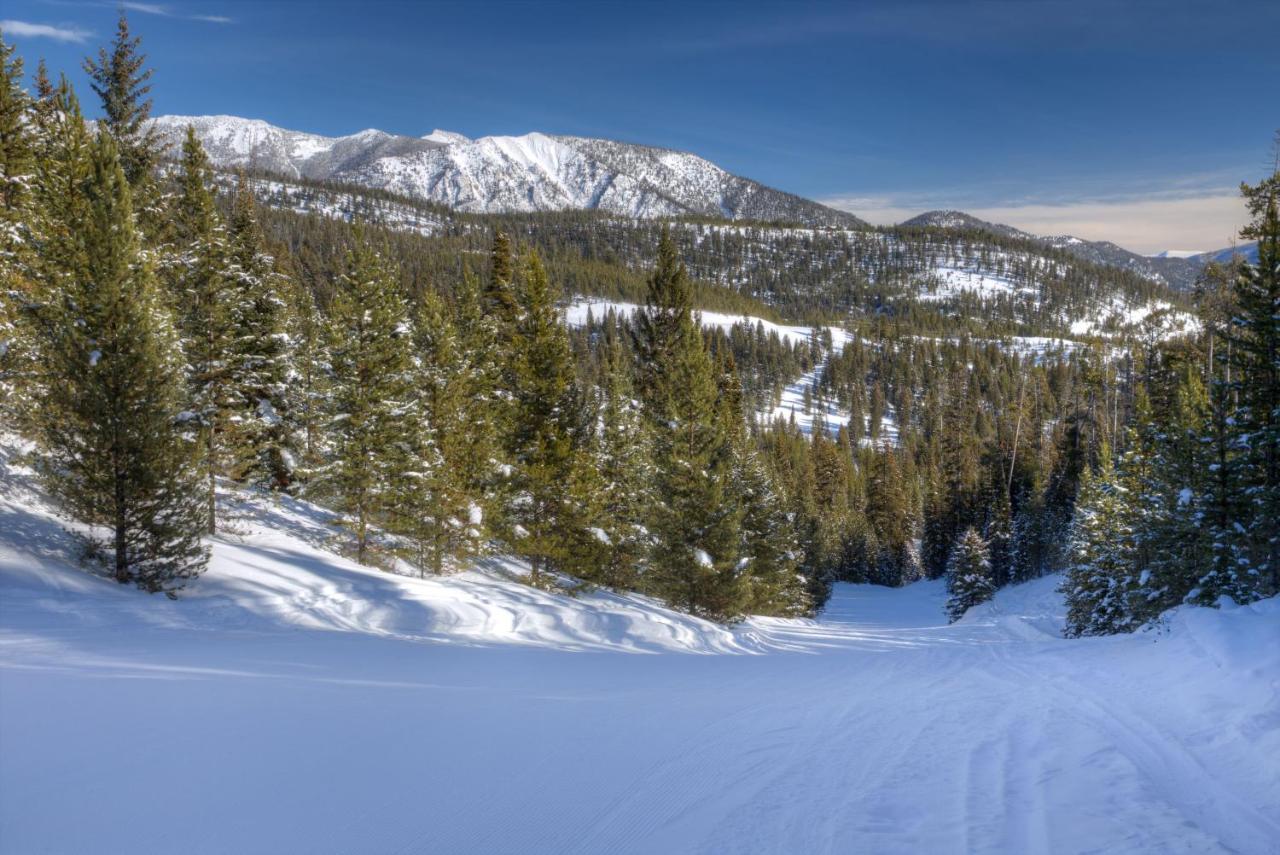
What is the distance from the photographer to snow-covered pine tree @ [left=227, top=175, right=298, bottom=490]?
65.3ft

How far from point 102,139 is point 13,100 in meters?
7.22

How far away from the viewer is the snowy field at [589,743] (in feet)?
14.0

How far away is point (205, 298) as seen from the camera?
19.4 m

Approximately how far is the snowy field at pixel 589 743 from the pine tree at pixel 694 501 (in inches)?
334

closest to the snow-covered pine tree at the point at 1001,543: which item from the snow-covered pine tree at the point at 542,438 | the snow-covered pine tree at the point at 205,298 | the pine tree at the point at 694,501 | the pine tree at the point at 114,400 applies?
the pine tree at the point at 694,501

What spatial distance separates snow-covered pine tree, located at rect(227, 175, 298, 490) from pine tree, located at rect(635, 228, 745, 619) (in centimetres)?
1323

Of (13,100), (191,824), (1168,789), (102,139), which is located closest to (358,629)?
(191,824)

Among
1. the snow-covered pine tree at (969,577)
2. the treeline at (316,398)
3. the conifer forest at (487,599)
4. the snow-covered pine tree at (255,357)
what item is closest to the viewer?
the conifer forest at (487,599)

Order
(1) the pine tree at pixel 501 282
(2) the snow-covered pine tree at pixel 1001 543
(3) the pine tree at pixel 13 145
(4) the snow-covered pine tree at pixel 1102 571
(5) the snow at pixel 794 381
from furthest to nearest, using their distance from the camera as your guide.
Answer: (5) the snow at pixel 794 381, (2) the snow-covered pine tree at pixel 1001 543, (1) the pine tree at pixel 501 282, (4) the snow-covered pine tree at pixel 1102 571, (3) the pine tree at pixel 13 145

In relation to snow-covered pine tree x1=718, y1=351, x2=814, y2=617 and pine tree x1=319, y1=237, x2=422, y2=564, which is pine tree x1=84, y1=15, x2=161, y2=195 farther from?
snow-covered pine tree x1=718, y1=351, x2=814, y2=617

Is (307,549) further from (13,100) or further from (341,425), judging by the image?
(13,100)

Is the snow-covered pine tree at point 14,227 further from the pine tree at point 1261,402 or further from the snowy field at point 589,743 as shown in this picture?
the pine tree at point 1261,402

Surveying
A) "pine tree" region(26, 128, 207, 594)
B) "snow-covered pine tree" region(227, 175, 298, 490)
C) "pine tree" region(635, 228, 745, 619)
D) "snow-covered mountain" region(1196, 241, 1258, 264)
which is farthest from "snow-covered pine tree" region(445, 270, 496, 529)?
"snow-covered mountain" region(1196, 241, 1258, 264)

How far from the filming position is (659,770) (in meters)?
5.55
